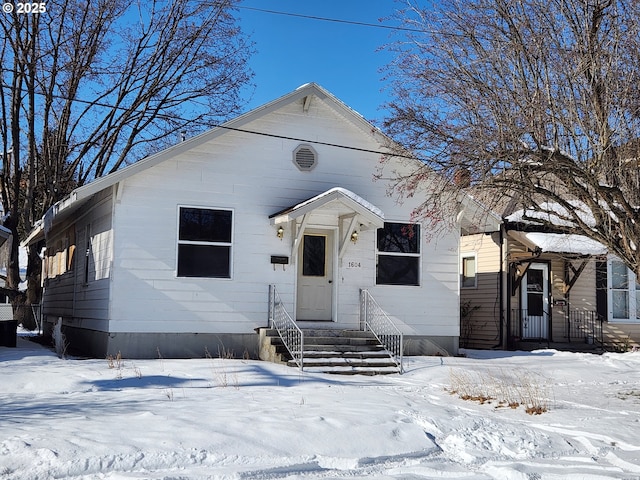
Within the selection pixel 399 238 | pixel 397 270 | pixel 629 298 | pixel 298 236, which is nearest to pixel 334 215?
pixel 298 236

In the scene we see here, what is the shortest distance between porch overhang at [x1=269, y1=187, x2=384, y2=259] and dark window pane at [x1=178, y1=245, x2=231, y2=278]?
1.31 m

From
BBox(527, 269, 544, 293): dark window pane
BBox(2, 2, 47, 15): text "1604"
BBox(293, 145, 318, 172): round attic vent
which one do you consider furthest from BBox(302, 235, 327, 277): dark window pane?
BBox(2, 2, 47, 15): text "1604"

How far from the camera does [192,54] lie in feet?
91.5

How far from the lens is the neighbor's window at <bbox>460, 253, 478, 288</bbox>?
2177cm

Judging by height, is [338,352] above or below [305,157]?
below

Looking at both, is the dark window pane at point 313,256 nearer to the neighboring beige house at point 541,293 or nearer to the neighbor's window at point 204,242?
the neighbor's window at point 204,242

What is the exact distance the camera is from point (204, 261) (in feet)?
49.6

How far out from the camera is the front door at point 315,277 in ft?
52.7

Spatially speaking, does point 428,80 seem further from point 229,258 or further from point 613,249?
point 229,258

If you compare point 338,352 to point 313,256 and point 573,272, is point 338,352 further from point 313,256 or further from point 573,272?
point 573,272

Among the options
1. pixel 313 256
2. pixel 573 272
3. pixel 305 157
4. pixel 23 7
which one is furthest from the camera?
pixel 23 7

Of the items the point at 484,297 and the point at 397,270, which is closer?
the point at 397,270

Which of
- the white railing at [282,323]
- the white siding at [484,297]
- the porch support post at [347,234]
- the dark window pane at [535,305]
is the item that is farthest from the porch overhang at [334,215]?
the dark window pane at [535,305]

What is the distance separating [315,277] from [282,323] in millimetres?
1484
